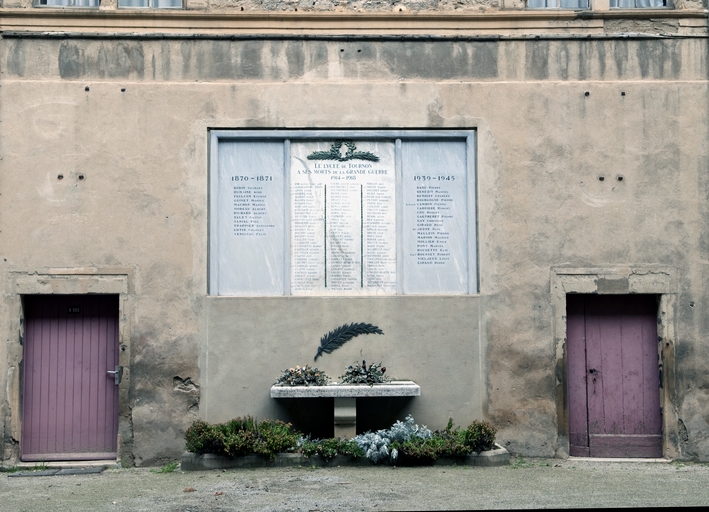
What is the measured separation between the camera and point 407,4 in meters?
9.66

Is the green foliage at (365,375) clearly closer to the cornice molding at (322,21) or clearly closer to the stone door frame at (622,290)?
the stone door frame at (622,290)

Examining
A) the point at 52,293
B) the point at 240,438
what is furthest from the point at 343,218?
the point at 52,293

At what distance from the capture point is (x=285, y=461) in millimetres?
8508

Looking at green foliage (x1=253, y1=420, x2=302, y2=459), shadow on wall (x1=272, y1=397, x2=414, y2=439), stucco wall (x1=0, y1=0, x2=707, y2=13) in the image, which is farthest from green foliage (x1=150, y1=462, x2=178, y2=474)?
stucco wall (x1=0, y1=0, x2=707, y2=13)

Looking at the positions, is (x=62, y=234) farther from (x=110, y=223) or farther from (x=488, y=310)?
(x=488, y=310)

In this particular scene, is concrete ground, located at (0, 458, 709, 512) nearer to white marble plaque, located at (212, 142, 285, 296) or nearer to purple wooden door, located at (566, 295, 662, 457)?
purple wooden door, located at (566, 295, 662, 457)

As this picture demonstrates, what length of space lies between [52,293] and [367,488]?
4115mm

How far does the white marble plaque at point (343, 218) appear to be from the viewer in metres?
9.48

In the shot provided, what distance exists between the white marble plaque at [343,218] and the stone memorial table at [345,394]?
1.15 meters

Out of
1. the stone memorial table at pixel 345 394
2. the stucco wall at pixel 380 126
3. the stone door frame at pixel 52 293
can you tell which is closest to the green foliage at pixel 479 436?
the stucco wall at pixel 380 126

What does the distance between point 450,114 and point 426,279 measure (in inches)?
73.9

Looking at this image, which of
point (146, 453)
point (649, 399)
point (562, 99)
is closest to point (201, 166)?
point (146, 453)

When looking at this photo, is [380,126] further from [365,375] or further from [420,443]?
[420,443]

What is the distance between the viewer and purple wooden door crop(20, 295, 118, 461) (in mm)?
9289
